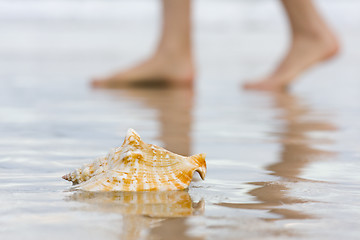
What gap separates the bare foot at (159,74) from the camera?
3.86 meters

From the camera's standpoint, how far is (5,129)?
2029 millimetres

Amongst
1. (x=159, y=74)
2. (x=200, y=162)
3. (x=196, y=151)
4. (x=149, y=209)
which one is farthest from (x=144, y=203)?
(x=159, y=74)

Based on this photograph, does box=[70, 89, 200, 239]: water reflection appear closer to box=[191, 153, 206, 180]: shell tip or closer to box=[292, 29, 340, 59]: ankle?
box=[191, 153, 206, 180]: shell tip

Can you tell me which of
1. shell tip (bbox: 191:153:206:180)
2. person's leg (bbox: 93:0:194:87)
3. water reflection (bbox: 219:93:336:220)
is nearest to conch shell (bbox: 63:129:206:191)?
shell tip (bbox: 191:153:206:180)

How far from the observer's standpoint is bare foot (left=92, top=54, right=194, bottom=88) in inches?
152

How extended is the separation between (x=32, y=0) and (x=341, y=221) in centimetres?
1593

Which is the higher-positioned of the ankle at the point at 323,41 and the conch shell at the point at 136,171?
the ankle at the point at 323,41

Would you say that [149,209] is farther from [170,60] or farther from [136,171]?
[170,60]

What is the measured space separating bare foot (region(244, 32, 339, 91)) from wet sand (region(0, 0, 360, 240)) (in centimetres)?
17

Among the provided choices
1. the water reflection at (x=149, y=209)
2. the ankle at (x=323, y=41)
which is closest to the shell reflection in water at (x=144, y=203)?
the water reflection at (x=149, y=209)

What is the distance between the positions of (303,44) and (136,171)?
2997 mm

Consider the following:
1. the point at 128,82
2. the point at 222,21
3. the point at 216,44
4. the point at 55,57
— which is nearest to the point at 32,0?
the point at 222,21

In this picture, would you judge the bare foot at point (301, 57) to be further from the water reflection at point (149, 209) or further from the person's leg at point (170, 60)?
the water reflection at point (149, 209)

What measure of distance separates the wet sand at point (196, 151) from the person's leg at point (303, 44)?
0.58ft
